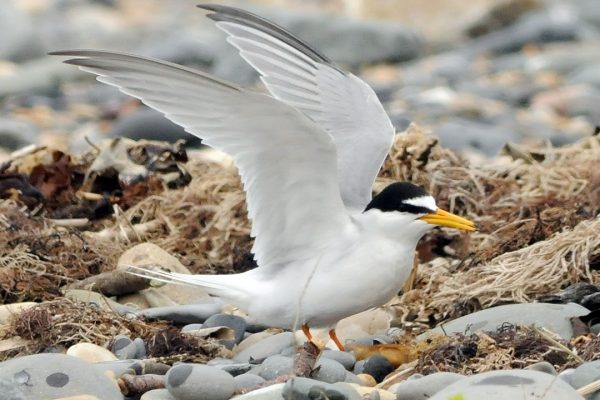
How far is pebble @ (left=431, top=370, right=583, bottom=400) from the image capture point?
330 centimetres

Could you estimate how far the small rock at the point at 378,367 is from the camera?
172 inches

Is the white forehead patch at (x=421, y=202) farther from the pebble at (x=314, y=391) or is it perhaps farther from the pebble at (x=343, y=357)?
the pebble at (x=314, y=391)

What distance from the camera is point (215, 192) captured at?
6691mm

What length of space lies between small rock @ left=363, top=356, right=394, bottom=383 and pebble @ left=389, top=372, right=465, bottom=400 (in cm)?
65

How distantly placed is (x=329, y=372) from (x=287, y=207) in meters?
0.80

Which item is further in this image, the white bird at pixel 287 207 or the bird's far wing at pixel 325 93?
the bird's far wing at pixel 325 93

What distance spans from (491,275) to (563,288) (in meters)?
0.29

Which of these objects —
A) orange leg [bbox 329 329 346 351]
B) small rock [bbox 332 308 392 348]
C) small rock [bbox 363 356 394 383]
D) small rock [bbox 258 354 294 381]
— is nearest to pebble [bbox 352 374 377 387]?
small rock [bbox 363 356 394 383]

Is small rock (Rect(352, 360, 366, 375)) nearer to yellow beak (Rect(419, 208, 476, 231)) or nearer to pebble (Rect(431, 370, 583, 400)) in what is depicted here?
yellow beak (Rect(419, 208, 476, 231))

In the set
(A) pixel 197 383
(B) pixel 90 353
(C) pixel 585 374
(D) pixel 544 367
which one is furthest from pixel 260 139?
(C) pixel 585 374

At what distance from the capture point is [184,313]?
5090mm

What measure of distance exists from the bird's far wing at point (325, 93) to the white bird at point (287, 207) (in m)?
0.07

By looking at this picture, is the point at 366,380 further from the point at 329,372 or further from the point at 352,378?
the point at 329,372

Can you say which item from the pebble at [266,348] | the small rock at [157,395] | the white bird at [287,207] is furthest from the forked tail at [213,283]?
the small rock at [157,395]
